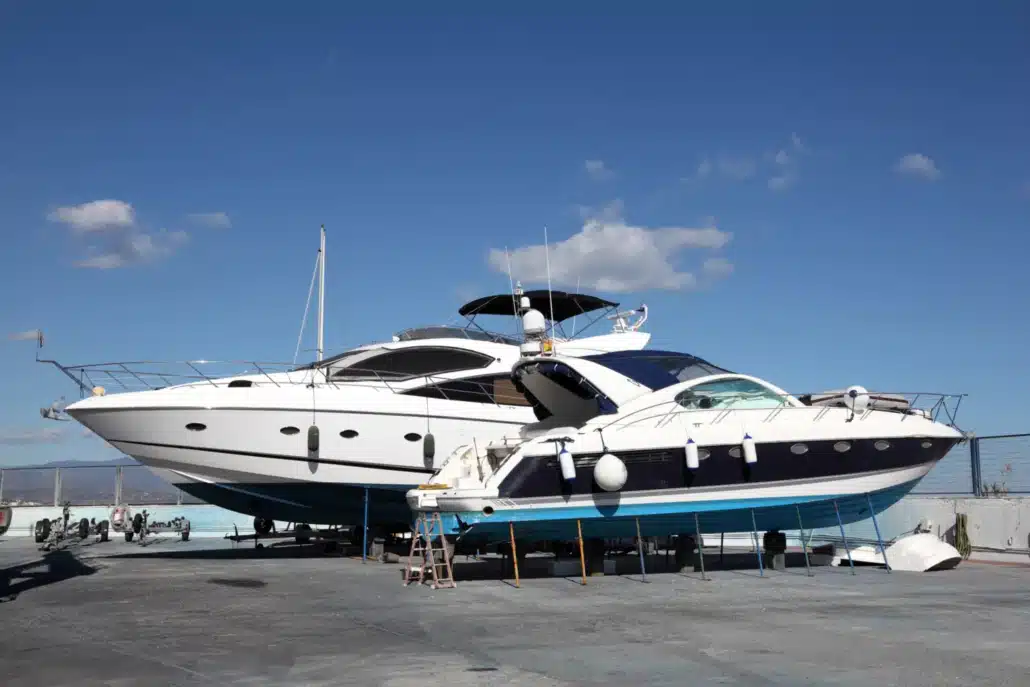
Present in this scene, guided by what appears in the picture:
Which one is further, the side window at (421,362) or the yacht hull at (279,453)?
the side window at (421,362)

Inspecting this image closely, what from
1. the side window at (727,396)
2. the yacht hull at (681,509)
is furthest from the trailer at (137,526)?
the side window at (727,396)

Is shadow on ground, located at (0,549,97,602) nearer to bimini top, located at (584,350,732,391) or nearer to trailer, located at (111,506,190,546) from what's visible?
trailer, located at (111,506,190,546)

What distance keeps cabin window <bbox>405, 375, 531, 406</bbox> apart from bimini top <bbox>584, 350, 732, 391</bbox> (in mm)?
4529

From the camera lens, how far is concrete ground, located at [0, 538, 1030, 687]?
22.9ft

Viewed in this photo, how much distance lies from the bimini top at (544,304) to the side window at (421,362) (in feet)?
12.1

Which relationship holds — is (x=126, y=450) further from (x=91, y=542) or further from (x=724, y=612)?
(x=724, y=612)

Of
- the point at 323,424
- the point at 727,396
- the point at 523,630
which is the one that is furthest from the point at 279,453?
the point at 523,630

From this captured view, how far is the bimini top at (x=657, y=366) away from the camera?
16.0 m

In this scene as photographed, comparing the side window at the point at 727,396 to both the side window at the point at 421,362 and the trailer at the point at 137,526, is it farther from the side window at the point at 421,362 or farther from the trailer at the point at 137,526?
the trailer at the point at 137,526

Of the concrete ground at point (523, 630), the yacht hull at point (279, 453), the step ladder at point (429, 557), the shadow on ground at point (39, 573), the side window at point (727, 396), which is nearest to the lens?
the concrete ground at point (523, 630)

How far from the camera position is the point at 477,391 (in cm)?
2147

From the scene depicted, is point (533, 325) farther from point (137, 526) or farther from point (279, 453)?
point (137, 526)

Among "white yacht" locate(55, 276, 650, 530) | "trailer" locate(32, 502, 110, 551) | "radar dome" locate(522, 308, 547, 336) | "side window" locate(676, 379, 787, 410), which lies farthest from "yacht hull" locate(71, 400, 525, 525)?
"side window" locate(676, 379, 787, 410)

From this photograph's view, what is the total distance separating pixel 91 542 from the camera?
84.6ft
